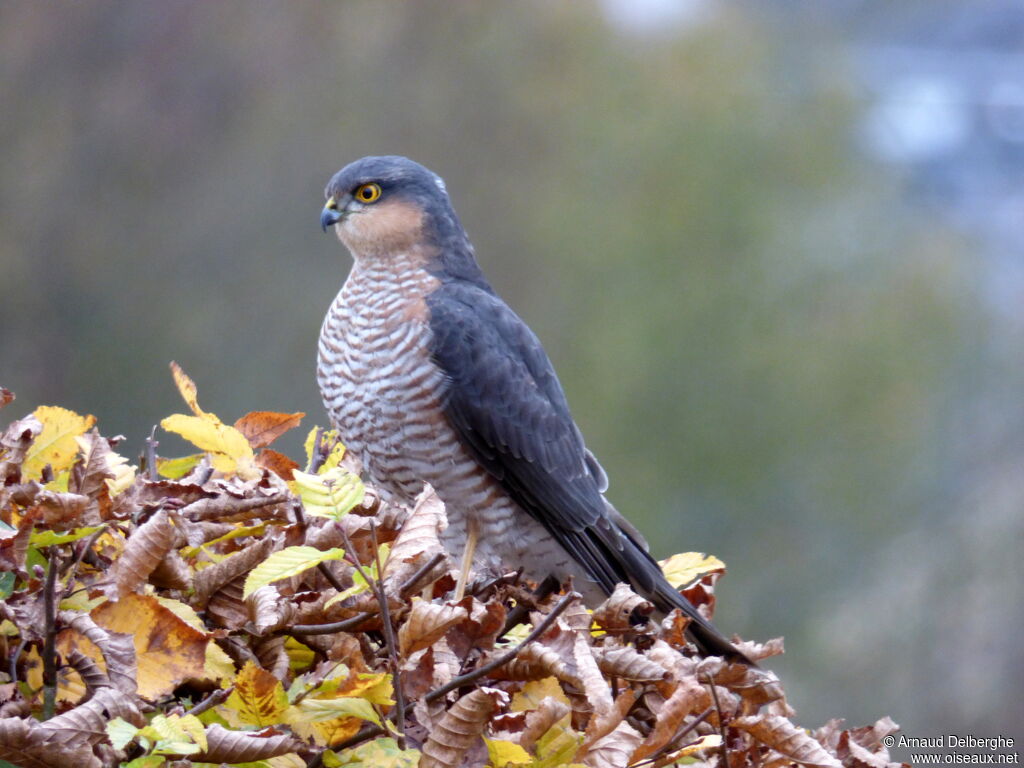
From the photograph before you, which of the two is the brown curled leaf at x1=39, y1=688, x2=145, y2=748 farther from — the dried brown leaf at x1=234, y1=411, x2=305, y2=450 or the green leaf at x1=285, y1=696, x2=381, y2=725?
the dried brown leaf at x1=234, y1=411, x2=305, y2=450

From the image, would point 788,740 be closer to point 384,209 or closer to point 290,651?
point 290,651

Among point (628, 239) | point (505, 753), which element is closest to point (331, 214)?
point (505, 753)

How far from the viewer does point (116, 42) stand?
28.7 ft

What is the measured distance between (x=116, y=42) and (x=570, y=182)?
350 centimetres

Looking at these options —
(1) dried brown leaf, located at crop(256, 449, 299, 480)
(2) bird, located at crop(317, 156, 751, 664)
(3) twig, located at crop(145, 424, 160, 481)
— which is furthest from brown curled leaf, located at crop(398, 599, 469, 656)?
(2) bird, located at crop(317, 156, 751, 664)

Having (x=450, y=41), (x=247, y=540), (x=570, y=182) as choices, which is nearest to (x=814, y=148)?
(x=570, y=182)

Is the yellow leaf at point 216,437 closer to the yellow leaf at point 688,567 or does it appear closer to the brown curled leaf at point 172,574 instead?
→ the brown curled leaf at point 172,574

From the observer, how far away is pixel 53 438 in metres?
1.35

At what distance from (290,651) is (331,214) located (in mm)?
1326

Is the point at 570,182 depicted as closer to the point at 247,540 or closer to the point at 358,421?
the point at 358,421

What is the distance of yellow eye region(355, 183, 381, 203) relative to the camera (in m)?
2.35

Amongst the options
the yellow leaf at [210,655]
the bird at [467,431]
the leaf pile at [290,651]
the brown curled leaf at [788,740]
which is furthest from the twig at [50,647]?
the bird at [467,431]

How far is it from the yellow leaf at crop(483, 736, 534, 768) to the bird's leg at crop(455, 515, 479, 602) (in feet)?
0.78

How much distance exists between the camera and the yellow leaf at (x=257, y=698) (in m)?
1.01
